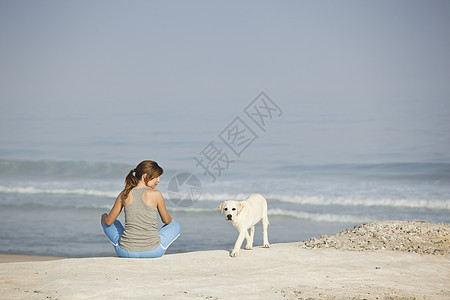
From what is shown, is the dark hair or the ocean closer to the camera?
the dark hair

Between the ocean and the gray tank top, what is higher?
the gray tank top

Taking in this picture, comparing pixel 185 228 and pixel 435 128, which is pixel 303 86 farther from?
pixel 185 228

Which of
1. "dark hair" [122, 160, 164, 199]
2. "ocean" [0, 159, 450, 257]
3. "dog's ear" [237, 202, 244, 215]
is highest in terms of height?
"dark hair" [122, 160, 164, 199]

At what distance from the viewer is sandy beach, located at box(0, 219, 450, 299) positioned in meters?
4.83

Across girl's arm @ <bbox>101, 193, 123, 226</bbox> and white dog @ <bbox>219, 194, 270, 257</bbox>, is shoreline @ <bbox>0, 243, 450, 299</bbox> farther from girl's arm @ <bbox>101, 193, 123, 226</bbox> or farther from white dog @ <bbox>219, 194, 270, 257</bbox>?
girl's arm @ <bbox>101, 193, 123, 226</bbox>

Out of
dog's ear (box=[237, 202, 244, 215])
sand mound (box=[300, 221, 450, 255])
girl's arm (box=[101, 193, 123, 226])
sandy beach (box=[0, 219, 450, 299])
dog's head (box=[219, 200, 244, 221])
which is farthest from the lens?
sand mound (box=[300, 221, 450, 255])

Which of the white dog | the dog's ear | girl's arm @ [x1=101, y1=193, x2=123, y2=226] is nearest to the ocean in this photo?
the white dog

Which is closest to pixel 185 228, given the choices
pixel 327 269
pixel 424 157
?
pixel 327 269

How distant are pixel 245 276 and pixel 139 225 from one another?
4.54 feet

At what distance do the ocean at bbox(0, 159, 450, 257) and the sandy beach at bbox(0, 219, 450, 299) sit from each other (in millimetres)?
4072

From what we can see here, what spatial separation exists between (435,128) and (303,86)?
515 inches

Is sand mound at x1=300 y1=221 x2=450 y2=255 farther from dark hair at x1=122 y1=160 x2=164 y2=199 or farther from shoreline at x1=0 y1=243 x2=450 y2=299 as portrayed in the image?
dark hair at x1=122 y1=160 x2=164 y2=199

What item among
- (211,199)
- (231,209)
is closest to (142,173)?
(231,209)

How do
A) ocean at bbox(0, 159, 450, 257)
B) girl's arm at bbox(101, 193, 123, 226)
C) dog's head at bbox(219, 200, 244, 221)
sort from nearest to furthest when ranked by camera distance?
girl's arm at bbox(101, 193, 123, 226), dog's head at bbox(219, 200, 244, 221), ocean at bbox(0, 159, 450, 257)
